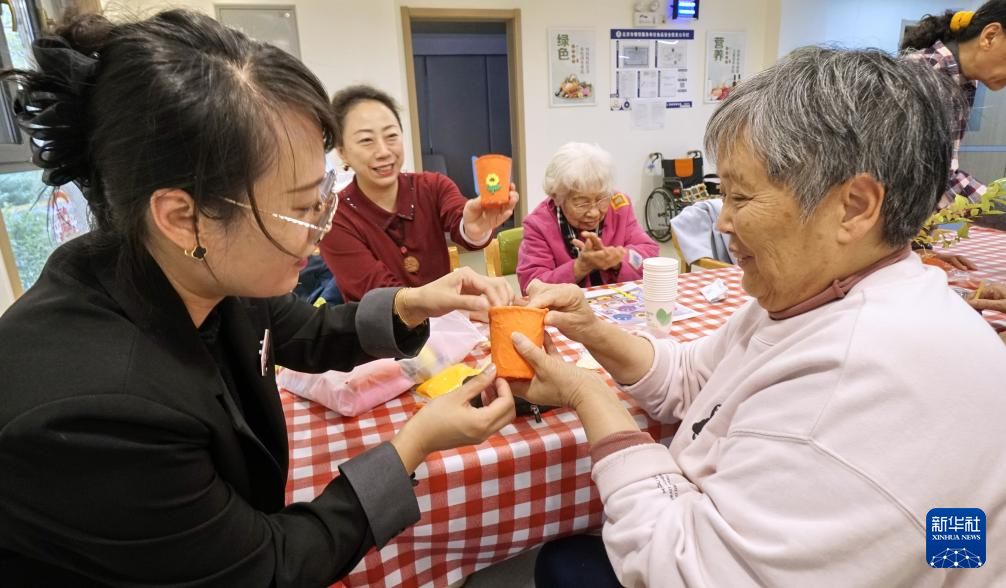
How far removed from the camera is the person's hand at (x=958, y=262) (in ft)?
→ 7.62

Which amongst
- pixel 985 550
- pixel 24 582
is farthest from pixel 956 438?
pixel 24 582

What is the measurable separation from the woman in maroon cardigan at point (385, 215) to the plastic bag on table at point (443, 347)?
0.64 m

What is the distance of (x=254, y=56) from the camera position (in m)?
0.80

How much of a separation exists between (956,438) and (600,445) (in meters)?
0.53

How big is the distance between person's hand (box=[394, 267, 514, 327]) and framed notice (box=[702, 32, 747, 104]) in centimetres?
626

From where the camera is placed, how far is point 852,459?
70 cm

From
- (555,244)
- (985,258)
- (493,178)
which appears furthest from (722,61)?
(493,178)

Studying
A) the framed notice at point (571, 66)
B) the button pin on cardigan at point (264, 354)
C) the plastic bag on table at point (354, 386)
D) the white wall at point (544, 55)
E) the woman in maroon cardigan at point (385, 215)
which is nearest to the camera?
the button pin on cardigan at point (264, 354)

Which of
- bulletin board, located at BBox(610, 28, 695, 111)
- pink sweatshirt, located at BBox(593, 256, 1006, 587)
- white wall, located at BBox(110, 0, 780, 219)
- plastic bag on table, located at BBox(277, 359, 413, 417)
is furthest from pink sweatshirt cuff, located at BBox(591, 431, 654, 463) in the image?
bulletin board, located at BBox(610, 28, 695, 111)

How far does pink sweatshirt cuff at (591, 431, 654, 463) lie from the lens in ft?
3.27

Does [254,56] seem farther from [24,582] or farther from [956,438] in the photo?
[956,438]

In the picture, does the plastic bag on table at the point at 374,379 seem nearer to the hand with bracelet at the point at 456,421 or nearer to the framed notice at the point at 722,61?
the hand with bracelet at the point at 456,421

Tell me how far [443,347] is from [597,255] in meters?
1.14

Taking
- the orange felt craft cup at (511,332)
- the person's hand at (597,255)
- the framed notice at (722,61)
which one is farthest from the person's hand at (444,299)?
the framed notice at (722,61)
